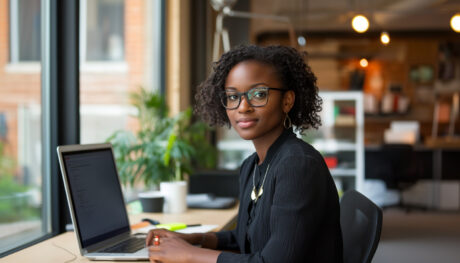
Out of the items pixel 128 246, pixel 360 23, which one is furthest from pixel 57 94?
pixel 360 23

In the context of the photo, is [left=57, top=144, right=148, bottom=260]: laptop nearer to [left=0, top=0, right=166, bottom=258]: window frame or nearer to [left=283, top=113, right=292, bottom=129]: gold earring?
[left=0, top=0, right=166, bottom=258]: window frame

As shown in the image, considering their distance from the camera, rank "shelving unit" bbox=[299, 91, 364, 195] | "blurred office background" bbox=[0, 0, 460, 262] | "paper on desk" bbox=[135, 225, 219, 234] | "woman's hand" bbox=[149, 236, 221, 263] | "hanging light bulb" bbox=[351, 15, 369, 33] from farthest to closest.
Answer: "shelving unit" bbox=[299, 91, 364, 195]
"hanging light bulb" bbox=[351, 15, 369, 33]
"blurred office background" bbox=[0, 0, 460, 262]
"paper on desk" bbox=[135, 225, 219, 234]
"woman's hand" bbox=[149, 236, 221, 263]

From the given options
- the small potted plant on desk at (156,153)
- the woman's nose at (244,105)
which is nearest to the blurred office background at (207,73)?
the small potted plant on desk at (156,153)

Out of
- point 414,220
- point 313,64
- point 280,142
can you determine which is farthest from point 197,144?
point 313,64

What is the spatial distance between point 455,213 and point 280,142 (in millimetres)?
6997

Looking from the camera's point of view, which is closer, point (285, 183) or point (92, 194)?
point (285, 183)

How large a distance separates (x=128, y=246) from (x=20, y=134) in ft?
2.67

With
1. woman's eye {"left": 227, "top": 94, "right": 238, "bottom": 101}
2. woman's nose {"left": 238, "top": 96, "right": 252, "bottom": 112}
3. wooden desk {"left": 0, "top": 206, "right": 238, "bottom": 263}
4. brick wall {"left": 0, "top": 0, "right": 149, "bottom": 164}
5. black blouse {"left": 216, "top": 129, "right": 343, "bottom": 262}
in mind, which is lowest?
wooden desk {"left": 0, "top": 206, "right": 238, "bottom": 263}

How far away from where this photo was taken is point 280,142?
1.64 meters

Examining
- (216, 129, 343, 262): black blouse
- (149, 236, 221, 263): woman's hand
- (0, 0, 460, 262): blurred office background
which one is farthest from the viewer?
(0, 0, 460, 262): blurred office background

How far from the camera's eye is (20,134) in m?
2.26

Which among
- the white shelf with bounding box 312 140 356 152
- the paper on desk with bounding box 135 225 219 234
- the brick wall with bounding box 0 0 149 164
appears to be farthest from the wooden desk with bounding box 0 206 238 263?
the white shelf with bounding box 312 140 356 152

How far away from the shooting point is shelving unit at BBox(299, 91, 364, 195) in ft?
19.6

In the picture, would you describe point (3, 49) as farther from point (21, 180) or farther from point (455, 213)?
point (455, 213)
